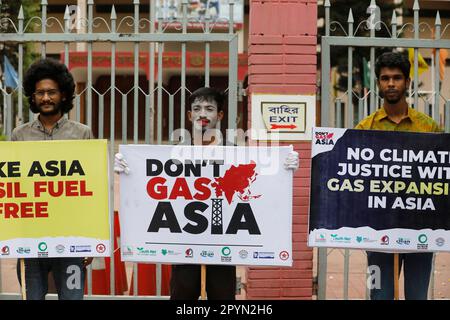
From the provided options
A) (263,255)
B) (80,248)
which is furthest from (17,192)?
(263,255)

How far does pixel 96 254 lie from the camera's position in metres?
3.84

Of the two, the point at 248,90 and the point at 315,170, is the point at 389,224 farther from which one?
the point at 248,90

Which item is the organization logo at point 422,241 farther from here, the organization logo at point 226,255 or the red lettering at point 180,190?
the red lettering at point 180,190

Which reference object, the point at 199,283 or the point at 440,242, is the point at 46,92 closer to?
the point at 199,283

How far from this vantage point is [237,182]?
3.86 m

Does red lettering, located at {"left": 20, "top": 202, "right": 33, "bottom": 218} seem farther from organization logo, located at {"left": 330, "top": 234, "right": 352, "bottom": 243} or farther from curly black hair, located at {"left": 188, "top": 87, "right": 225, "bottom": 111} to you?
organization logo, located at {"left": 330, "top": 234, "right": 352, "bottom": 243}

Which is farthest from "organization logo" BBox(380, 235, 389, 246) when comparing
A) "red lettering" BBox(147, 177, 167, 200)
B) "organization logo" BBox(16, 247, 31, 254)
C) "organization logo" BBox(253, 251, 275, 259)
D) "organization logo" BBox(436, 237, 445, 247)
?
"organization logo" BBox(16, 247, 31, 254)

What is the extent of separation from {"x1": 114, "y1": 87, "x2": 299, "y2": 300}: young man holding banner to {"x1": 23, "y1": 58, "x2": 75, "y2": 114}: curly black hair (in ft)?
2.02

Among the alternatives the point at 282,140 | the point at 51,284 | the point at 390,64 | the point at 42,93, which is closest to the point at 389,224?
the point at 390,64

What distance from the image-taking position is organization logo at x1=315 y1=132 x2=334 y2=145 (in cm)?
400

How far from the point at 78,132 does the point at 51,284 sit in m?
2.21

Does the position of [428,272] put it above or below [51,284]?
above

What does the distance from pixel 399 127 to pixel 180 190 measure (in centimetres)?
155

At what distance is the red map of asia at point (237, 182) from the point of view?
12.6 feet
